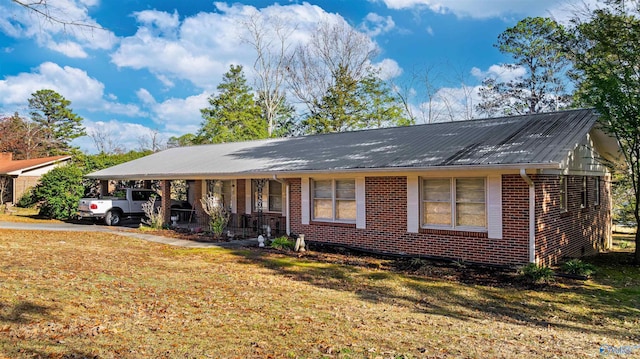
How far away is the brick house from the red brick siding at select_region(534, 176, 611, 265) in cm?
3

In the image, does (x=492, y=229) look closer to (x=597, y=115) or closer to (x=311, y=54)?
(x=597, y=115)

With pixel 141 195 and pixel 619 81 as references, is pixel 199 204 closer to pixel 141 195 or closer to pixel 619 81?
pixel 141 195

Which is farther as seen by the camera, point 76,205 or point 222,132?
point 222,132

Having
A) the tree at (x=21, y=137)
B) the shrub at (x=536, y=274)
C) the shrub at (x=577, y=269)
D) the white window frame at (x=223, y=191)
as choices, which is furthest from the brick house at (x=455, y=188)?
the tree at (x=21, y=137)

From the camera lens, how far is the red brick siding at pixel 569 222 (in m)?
10.0

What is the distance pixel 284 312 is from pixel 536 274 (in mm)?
5647

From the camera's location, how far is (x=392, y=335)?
536 centimetres

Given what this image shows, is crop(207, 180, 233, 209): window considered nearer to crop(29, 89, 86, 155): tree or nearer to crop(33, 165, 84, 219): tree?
crop(33, 165, 84, 219): tree

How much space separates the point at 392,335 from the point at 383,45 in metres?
32.3

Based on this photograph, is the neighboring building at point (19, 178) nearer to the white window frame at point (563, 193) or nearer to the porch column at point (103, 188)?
the porch column at point (103, 188)

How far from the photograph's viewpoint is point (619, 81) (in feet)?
35.8

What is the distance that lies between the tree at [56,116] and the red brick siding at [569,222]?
172ft

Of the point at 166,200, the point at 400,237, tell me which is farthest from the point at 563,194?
the point at 166,200

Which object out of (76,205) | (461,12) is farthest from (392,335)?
(461,12)
